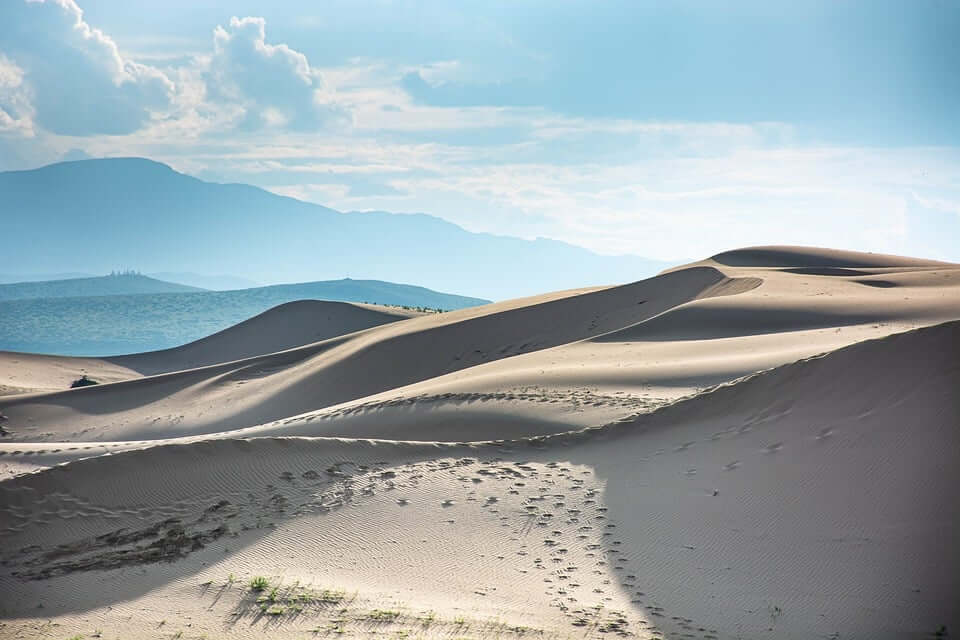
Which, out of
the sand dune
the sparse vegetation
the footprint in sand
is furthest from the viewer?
the sand dune

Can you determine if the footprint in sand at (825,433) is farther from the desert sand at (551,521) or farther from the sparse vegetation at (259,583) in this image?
the sparse vegetation at (259,583)

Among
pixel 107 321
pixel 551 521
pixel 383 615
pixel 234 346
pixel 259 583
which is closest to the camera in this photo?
pixel 383 615

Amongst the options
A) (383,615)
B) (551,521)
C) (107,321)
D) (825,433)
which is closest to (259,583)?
(383,615)

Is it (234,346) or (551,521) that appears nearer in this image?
(551,521)

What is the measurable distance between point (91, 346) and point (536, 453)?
17765 cm

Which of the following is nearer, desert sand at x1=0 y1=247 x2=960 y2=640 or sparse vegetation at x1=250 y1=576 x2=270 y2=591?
desert sand at x1=0 y1=247 x2=960 y2=640

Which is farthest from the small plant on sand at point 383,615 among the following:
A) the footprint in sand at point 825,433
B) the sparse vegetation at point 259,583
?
the footprint in sand at point 825,433

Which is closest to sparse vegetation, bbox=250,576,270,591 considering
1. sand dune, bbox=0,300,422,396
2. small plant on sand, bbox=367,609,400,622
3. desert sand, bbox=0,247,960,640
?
desert sand, bbox=0,247,960,640

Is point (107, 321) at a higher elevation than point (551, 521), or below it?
below

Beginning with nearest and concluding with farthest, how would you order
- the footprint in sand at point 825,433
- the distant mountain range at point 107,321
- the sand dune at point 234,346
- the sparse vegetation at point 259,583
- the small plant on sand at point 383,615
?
1. the small plant on sand at point 383,615
2. the sparse vegetation at point 259,583
3. the footprint in sand at point 825,433
4. the sand dune at point 234,346
5. the distant mountain range at point 107,321

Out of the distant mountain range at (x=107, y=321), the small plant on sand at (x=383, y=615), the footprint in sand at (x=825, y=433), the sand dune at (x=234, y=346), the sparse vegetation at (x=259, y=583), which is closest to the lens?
the small plant on sand at (x=383, y=615)

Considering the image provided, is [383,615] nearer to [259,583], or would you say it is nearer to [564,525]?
[259,583]

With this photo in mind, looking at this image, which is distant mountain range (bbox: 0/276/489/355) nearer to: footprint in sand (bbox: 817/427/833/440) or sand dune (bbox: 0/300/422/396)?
sand dune (bbox: 0/300/422/396)

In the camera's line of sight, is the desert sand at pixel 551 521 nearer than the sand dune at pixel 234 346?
Yes
